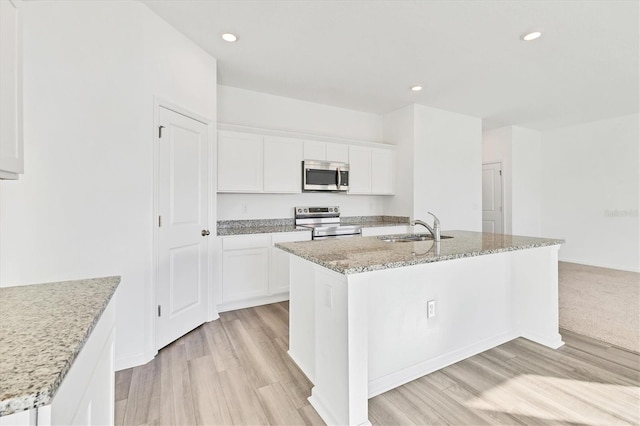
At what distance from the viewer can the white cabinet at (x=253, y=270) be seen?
10.7ft

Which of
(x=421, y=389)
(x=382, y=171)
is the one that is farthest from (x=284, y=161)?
(x=421, y=389)

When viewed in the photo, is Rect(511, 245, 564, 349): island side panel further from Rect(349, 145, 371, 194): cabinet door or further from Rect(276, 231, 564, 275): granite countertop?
Rect(349, 145, 371, 194): cabinet door

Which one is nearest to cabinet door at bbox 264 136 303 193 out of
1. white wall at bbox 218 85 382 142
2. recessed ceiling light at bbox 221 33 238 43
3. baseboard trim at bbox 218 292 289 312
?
white wall at bbox 218 85 382 142

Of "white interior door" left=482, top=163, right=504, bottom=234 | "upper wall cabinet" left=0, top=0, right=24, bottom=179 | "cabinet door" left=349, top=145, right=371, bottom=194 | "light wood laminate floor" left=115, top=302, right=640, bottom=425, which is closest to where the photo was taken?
"upper wall cabinet" left=0, top=0, right=24, bottom=179

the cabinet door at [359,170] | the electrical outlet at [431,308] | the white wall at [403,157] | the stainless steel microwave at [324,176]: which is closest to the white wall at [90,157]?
the stainless steel microwave at [324,176]

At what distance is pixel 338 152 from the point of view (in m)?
4.32

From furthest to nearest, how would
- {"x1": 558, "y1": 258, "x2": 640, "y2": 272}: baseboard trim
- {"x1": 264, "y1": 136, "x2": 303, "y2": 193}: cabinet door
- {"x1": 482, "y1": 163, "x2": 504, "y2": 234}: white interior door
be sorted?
{"x1": 482, "y1": 163, "x2": 504, "y2": 234}: white interior door
{"x1": 558, "y1": 258, "x2": 640, "y2": 272}: baseboard trim
{"x1": 264, "y1": 136, "x2": 303, "y2": 193}: cabinet door

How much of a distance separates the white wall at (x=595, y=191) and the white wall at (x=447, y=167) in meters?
2.10

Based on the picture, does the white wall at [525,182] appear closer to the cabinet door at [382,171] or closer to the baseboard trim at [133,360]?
the cabinet door at [382,171]

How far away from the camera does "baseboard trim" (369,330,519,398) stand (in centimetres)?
187

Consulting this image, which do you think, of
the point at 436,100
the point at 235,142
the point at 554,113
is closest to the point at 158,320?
the point at 235,142

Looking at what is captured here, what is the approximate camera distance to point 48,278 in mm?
1959

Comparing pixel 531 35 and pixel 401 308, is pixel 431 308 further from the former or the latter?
pixel 531 35

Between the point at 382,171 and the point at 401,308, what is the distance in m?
3.09
